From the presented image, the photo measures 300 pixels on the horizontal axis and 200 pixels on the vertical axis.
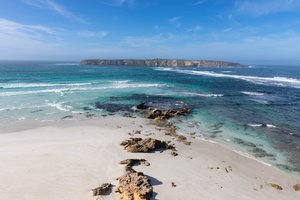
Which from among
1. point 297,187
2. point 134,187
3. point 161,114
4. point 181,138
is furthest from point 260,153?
point 161,114

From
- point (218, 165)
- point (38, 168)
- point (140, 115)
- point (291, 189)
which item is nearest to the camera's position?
point (291, 189)

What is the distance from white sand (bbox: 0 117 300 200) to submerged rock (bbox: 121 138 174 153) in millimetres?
513

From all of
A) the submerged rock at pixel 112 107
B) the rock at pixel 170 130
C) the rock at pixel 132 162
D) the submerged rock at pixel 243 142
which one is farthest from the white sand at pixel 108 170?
the submerged rock at pixel 112 107

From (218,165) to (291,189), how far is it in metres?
4.00

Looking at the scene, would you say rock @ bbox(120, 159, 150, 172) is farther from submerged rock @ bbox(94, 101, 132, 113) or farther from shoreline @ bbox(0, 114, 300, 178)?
submerged rock @ bbox(94, 101, 132, 113)

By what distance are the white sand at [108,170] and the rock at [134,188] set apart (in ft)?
1.77

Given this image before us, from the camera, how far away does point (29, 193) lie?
37.6 feet

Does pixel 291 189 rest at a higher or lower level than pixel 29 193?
lower

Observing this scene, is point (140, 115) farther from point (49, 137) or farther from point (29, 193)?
Answer: point (29, 193)

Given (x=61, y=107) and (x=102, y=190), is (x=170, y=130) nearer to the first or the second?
(x=102, y=190)

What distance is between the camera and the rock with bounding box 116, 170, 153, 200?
34.9 ft

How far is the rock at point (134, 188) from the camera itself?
1065 cm

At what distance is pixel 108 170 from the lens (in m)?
13.9

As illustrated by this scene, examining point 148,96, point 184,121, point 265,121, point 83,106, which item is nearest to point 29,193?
point 184,121
